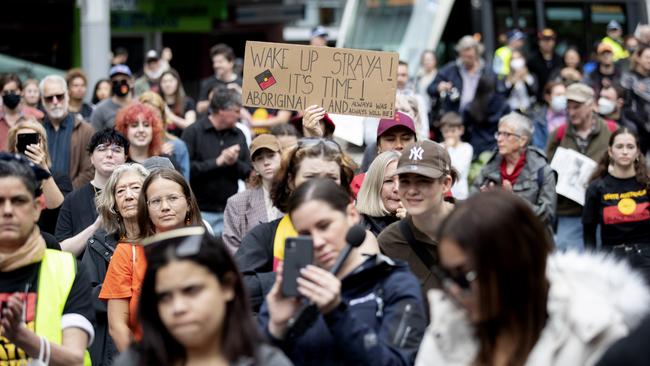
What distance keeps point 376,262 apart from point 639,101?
11.5 metres

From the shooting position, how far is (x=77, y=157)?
471 inches

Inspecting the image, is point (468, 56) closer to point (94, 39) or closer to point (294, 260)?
point (94, 39)

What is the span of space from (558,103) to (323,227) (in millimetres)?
11147

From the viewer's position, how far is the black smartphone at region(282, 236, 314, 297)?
468cm

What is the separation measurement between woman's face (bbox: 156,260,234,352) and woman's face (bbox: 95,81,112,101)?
12.0 metres

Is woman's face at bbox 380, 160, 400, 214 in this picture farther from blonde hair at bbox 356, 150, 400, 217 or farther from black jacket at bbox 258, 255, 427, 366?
black jacket at bbox 258, 255, 427, 366

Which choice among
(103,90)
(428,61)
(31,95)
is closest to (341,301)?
(31,95)

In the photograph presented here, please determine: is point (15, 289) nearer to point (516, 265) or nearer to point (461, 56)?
point (516, 265)

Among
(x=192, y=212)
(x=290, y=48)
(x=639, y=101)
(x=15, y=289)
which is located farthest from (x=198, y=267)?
(x=639, y=101)

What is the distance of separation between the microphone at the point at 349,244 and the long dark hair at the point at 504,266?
832 millimetres

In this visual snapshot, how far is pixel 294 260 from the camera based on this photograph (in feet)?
15.5

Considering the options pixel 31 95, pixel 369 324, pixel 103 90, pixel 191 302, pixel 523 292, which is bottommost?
pixel 103 90

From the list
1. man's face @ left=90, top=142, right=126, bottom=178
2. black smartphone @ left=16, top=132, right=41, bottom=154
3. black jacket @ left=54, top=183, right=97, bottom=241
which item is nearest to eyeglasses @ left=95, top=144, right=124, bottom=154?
man's face @ left=90, top=142, right=126, bottom=178

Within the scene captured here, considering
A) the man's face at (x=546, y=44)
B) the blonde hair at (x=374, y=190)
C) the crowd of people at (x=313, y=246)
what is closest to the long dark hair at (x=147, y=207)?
the crowd of people at (x=313, y=246)
